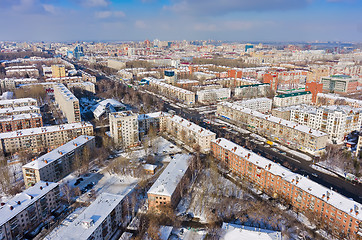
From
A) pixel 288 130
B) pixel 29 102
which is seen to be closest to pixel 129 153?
pixel 288 130

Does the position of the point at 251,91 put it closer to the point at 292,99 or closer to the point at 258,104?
the point at 292,99

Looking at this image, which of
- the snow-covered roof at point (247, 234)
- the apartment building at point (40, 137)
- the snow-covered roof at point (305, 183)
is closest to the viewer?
the snow-covered roof at point (247, 234)

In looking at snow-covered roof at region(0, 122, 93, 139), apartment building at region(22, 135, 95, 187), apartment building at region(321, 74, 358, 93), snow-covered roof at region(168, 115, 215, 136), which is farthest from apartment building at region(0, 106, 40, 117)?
apartment building at region(321, 74, 358, 93)

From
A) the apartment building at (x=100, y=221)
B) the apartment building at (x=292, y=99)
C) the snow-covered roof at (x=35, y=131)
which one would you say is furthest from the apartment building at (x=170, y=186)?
the apartment building at (x=292, y=99)

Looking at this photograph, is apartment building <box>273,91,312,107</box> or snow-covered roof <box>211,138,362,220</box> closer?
snow-covered roof <box>211,138,362,220</box>

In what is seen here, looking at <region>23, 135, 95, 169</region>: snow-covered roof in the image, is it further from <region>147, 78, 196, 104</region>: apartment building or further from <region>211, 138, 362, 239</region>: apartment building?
<region>147, 78, 196, 104</region>: apartment building

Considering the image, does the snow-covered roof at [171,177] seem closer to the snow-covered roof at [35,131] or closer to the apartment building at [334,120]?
the snow-covered roof at [35,131]
